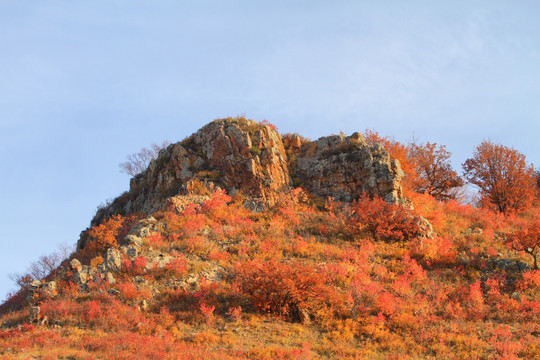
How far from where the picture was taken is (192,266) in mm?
20234

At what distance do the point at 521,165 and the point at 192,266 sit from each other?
30698 millimetres

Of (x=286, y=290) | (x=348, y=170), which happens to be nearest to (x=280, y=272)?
(x=286, y=290)

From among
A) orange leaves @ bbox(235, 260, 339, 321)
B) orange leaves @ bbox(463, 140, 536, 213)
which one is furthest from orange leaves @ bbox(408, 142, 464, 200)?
orange leaves @ bbox(235, 260, 339, 321)

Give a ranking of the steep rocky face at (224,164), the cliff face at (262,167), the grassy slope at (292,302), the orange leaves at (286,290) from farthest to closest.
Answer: the steep rocky face at (224,164)
the cliff face at (262,167)
the orange leaves at (286,290)
the grassy slope at (292,302)

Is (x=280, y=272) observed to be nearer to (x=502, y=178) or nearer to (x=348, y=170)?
(x=348, y=170)

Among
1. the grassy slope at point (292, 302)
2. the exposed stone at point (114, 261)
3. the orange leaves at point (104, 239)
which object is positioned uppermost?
the orange leaves at point (104, 239)

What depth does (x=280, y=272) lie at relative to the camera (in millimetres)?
16969

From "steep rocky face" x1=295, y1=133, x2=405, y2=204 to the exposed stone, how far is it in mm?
14816

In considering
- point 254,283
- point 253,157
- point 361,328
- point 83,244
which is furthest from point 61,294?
point 253,157

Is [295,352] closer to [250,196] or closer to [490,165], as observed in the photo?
[250,196]

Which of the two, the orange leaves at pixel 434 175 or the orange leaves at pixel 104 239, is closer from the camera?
the orange leaves at pixel 104 239

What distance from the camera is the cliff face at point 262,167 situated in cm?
2872

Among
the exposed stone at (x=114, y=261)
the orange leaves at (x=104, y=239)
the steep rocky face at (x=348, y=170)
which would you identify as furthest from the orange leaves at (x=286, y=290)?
the steep rocky face at (x=348, y=170)

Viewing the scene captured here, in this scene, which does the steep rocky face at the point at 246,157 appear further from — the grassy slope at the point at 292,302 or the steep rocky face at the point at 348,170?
the grassy slope at the point at 292,302
